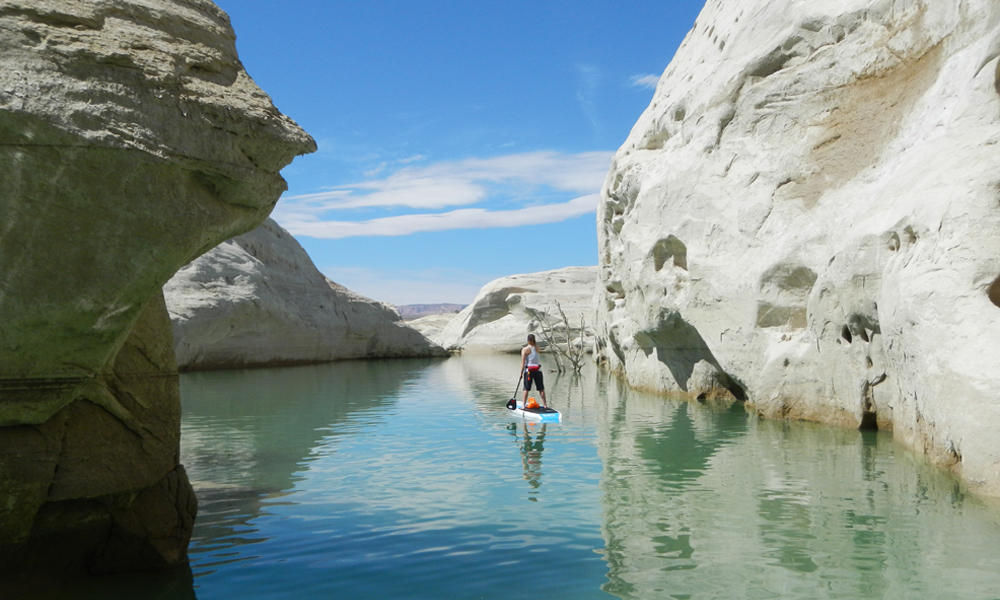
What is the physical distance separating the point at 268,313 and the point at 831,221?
2261 centimetres

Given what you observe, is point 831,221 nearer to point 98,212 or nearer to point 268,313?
point 98,212

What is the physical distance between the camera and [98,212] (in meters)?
4.12

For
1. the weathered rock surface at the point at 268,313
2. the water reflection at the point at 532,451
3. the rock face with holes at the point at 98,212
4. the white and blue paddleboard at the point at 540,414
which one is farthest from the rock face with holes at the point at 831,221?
the weathered rock surface at the point at 268,313

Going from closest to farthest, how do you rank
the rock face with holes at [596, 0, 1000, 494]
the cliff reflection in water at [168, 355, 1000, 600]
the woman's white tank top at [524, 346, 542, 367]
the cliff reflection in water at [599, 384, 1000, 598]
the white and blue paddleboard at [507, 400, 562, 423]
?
the cliff reflection in water at [599, 384, 1000, 598]
the cliff reflection in water at [168, 355, 1000, 600]
the rock face with holes at [596, 0, 1000, 494]
the white and blue paddleboard at [507, 400, 562, 423]
the woman's white tank top at [524, 346, 542, 367]

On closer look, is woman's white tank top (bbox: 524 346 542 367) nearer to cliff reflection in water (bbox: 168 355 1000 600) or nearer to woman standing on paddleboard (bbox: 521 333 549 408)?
woman standing on paddleboard (bbox: 521 333 549 408)

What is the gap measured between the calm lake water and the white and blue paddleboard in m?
0.62

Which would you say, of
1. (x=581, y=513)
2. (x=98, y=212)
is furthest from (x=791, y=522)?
(x=98, y=212)

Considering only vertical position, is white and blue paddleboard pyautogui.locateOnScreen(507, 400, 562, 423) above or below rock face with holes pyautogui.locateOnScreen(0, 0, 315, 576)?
below

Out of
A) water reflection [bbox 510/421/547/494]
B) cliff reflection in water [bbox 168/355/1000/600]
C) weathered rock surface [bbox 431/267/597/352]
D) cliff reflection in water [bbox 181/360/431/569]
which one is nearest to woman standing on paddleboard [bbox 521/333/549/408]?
water reflection [bbox 510/421/547/494]

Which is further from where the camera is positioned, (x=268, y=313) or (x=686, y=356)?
(x=268, y=313)

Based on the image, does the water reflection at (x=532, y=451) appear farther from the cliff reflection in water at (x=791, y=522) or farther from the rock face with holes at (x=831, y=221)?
the rock face with holes at (x=831, y=221)

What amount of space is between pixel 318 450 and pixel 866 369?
25.3ft

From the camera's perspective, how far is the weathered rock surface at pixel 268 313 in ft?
90.1

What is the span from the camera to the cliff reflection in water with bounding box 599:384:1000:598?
5.33 m
